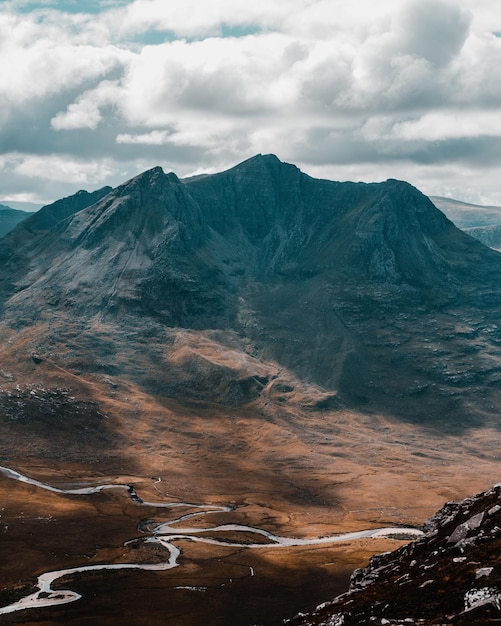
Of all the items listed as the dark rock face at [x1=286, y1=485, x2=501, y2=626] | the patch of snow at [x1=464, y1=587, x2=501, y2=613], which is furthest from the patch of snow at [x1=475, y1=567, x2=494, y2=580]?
the patch of snow at [x1=464, y1=587, x2=501, y2=613]

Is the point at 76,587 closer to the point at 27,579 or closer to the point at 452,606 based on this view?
the point at 27,579

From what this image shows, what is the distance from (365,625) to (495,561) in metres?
14.5

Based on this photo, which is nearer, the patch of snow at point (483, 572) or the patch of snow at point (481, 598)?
the patch of snow at point (481, 598)

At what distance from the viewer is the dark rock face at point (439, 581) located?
6009 cm

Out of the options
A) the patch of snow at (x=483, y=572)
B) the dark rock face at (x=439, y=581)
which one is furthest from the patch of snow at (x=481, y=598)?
the patch of snow at (x=483, y=572)

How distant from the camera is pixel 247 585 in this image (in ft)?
632

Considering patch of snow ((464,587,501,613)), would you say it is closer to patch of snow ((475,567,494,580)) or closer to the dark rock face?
the dark rock face

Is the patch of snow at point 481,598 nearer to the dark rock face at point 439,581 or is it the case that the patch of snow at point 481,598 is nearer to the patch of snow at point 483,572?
the dark rock face at point 439,581

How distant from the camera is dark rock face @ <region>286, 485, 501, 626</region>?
197 ft

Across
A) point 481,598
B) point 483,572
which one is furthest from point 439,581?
point 481,598

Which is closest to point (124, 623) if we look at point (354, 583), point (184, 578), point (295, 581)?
point (184, 578)

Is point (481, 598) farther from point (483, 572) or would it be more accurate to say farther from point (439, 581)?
point (439, 581)

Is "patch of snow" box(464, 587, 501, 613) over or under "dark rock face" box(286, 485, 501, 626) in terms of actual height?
over

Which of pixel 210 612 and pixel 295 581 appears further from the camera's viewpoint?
pixel 295 581
